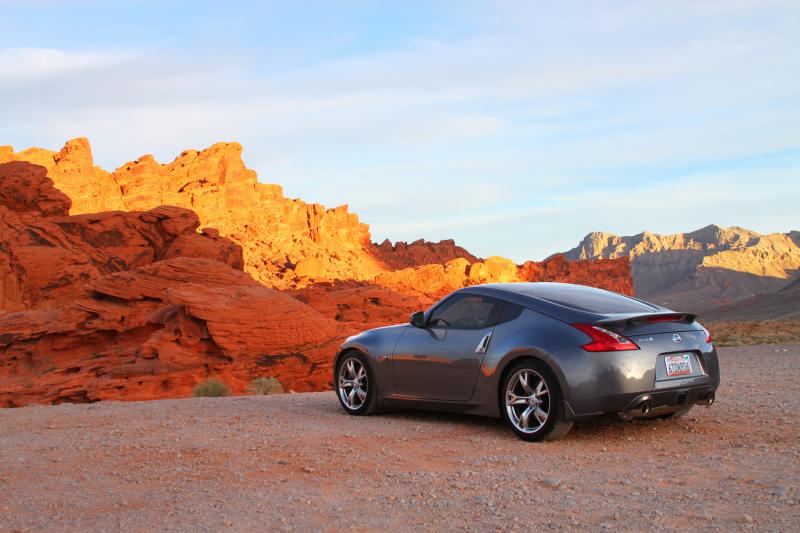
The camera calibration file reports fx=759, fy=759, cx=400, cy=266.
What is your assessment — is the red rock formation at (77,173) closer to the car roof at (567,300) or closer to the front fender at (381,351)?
the front fender at (381,351)

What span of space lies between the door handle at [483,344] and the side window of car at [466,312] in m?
0.15

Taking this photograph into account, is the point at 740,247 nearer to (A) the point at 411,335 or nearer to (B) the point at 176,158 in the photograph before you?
(B) the point at 176,158

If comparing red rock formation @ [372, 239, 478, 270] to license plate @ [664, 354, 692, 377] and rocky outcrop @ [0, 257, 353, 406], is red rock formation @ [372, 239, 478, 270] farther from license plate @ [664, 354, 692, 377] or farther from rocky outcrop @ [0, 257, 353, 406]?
license plate @ [664, 354, 692, 377]

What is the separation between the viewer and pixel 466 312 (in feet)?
24.1

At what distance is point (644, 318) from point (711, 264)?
522 ft

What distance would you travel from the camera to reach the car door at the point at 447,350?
7.01m

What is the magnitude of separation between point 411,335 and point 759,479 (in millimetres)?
3641

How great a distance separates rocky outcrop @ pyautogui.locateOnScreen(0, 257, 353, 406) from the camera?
2462 centimetres

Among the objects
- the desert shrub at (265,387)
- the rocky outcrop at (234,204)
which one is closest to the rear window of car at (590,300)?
the desert shrub at (265,387)

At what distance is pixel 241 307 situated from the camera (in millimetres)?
26469

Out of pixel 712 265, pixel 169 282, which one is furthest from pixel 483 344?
pixel 712 265

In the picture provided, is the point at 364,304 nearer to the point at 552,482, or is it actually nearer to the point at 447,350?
the point at 447,350

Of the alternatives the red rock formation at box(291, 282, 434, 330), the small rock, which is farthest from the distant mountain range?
the small rock

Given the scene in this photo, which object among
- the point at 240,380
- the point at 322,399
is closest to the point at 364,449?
the point at 322,399
